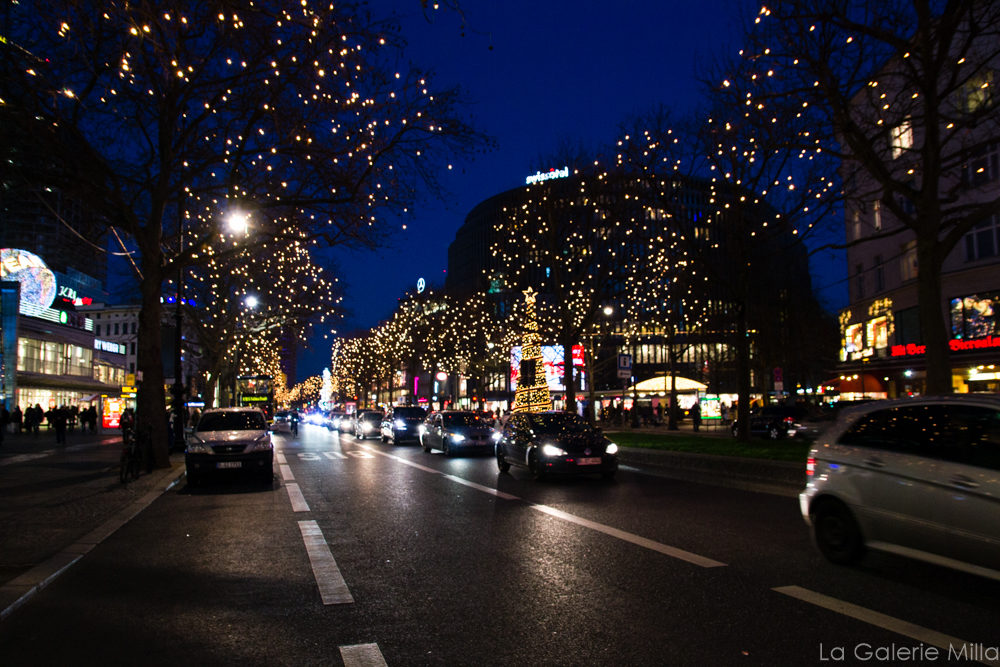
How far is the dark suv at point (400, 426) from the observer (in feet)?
107

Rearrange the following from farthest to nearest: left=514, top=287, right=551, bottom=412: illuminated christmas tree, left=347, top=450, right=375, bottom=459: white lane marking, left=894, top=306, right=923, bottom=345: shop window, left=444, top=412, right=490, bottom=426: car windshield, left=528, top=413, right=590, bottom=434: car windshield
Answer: left=894, top=306, right=923, bottom=345: shop window, left=514, top=287, right=551, bottom=412: illuminated christmas tree, left=444, top=412, right=490, bottom=426: car windshield, left=347, top=450, right=375, bottom=459: white lane marking, left=528, top=413, right=590, bottom=434: car windshield

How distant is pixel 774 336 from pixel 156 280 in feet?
140

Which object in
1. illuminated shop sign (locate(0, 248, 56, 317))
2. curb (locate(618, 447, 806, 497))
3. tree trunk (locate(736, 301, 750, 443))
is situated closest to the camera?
curb (locate(618, 447, 806, 497))

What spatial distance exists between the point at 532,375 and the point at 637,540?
26.7 metres

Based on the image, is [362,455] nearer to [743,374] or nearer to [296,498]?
[296,498]

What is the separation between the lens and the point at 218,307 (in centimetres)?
4219

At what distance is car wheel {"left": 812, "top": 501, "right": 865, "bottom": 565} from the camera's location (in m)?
6.81

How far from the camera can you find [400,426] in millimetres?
32438

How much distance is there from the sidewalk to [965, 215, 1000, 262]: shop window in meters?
36.7

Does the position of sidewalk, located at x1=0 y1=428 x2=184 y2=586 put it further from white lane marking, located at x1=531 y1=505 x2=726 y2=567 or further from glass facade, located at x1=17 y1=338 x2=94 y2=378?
glass facade, located at x1=17 y1=338 x2=94 y2=378

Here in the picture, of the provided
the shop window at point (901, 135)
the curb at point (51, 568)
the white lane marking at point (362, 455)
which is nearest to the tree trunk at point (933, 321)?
the shop window at point (901, 135)

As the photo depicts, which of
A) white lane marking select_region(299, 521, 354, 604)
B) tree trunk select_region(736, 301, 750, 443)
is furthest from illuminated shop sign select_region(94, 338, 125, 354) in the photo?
white lane marking select_region(299, 521, 354, 604)

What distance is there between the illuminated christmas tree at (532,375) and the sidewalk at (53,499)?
17.6m

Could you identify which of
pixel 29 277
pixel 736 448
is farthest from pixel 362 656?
pixel 29 277
